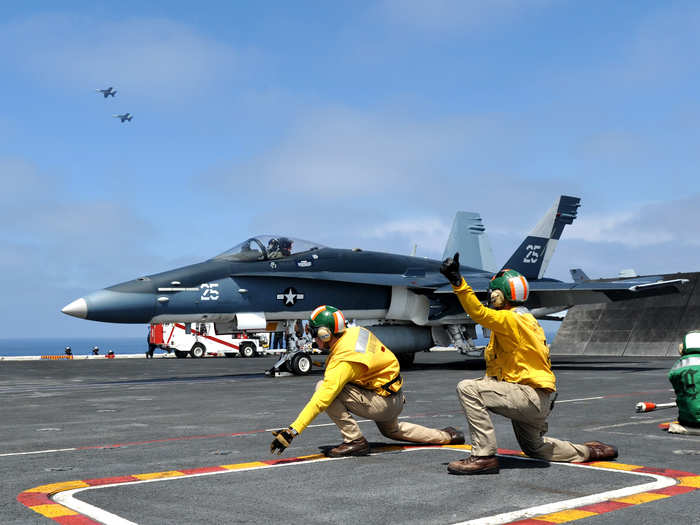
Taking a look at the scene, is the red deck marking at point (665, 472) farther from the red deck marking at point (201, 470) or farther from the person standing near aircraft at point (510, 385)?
the red deck marking at point (201, 470)

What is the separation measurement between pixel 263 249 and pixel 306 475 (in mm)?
15428

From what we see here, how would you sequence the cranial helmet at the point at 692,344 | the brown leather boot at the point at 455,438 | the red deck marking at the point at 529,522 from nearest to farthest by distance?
the red deck marking at the point at 529,522, the brown leather boot at the point at 455,438, the cranial helmet at the point at 692,344

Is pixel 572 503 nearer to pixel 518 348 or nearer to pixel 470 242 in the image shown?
pixel 518 348

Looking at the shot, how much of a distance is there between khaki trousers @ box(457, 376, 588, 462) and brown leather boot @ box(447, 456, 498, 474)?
0.17 feet

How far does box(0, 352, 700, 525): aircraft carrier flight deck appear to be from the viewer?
16.0ft

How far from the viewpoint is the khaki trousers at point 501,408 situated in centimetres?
619

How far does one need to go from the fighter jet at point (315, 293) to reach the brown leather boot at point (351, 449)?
39.8 feet

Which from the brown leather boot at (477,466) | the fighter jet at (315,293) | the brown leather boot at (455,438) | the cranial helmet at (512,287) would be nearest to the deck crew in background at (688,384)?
the brown leather boot at (455,438)

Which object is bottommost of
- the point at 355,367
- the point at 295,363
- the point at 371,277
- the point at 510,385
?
the point at 295,363

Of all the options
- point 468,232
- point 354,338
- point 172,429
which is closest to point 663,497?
point 354,338

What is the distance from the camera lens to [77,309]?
17.4m

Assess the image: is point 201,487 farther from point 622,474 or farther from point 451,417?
point 451,417

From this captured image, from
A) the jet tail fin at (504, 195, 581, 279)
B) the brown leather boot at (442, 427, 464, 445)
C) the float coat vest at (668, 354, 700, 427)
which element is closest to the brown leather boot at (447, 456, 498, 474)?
the brown leather boot at (442, 427, 464, 445)

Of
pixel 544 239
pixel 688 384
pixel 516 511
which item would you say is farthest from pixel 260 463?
pixel 544 239
